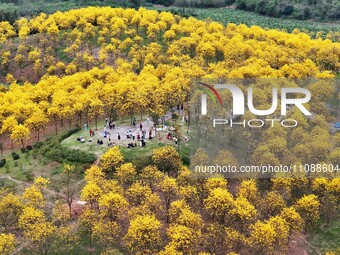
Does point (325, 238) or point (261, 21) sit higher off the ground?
point (261, 21)

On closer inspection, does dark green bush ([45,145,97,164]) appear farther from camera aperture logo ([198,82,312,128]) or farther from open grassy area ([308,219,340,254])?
open grassy area ([308,219,340,254])

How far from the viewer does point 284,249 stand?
120 ft

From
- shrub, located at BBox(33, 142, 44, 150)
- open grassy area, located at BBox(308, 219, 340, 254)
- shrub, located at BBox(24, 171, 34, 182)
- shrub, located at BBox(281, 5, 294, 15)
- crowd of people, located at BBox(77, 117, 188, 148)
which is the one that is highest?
shrub, located at BBox(281, 5, 294, 15)

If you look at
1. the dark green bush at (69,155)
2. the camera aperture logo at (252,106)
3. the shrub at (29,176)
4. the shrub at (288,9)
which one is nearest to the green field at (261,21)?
the shrub at (288,9)

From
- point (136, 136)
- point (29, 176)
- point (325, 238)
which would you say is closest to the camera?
point (325, 238)

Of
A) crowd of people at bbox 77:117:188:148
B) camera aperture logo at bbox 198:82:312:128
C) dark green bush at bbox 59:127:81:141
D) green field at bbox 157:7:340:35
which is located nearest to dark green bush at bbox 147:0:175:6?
green field at bbox 157:7:340:35

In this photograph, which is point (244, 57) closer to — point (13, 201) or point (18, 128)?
point (18, 128)

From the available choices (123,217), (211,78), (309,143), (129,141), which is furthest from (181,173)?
(211,78)

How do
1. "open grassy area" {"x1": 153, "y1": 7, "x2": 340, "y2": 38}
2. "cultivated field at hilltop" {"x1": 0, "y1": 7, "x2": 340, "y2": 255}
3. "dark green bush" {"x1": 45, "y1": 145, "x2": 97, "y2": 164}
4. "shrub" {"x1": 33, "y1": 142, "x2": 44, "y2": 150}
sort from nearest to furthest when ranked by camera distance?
"cultivated field at hilltop" {"x1": 0, "y1": 7, "x2": 340, "y2": 255} < "dark green bush" {"x1": 45, "y1": 145, "x2": 97, "y2": 164} < "shrub" {"x1": 33, "y1": 142, "x2": 44, "y2": 150} < "open grassy area" {"x1": 153, "y1": 7, "x2": 340, "y2": 38}

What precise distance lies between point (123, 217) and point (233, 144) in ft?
50.7

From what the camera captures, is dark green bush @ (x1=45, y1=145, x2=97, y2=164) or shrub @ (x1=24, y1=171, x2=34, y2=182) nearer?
shrub @ (x1=24, y1=171, x2=34, y2=182)

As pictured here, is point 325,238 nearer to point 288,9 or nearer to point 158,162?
point 158,162

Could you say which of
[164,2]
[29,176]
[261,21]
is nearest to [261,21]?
[261,21]

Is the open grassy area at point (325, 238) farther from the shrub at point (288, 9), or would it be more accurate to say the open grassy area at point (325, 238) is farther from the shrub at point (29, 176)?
the shrub at point (288, 9)
